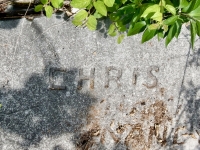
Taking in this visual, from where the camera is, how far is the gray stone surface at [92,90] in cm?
205

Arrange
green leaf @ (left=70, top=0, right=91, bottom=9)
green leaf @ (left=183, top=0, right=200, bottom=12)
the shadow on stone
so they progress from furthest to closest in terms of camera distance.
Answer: the shadow on stone
green leaf @ (left=70, top=0, right=91, bottom=9)
green leaf @ (left=183, top=0, right=200, bottom=12)

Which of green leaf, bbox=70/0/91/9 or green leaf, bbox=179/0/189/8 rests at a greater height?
green leaf, bbox=70/0/91/9

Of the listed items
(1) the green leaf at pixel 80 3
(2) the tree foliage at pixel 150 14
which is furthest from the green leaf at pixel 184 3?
(1) the green leaf at pixel 80 3

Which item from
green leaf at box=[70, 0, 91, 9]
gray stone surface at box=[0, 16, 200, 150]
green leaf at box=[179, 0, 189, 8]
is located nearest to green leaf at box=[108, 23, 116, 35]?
gray stone surface at box=[0, 16, 200, 150]

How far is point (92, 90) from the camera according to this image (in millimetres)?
2143

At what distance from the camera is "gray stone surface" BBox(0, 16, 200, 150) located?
205cm

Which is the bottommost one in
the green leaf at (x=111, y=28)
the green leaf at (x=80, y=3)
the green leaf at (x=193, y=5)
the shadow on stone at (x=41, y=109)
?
the shadow on stone at (x=41, y=109)

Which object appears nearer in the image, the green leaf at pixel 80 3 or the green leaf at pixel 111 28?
the green leaf at pixel 80 3

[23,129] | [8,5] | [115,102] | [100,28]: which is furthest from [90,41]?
[23,129]

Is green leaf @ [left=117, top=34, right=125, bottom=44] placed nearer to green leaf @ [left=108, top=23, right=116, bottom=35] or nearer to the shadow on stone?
green leaf @ [left=108, top=23, right=116, bottom=35]

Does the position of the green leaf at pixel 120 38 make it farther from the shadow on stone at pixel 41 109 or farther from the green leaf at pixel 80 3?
the green leaf at pixel 80 3

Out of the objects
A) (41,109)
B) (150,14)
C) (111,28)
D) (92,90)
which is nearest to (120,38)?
(111,28)

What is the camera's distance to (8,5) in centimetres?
210

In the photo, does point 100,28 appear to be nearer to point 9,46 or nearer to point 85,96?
point 85,96
